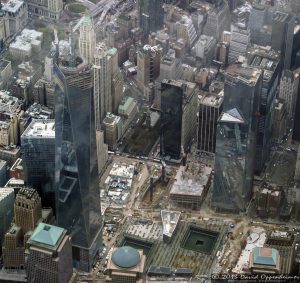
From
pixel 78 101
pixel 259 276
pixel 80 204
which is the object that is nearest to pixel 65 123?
pixel 78 101

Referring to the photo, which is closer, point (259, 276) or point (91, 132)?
point (259, 276)

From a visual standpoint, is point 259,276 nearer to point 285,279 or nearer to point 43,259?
point 285,279

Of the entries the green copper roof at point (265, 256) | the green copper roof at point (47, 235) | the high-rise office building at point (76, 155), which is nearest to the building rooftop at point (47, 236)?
the green copper roof at point (47, 235)

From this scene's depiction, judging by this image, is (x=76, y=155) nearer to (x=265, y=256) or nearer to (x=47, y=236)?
(x=47, y=236)

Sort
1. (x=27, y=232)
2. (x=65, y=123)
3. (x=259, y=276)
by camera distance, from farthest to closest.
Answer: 1. (x=27, y=232)
2. (x=65, y=123)
3. (x=259, y=276)

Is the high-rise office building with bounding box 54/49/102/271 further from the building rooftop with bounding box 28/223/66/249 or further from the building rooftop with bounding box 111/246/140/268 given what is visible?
the building rooftop with bounding box 111/246/140/268

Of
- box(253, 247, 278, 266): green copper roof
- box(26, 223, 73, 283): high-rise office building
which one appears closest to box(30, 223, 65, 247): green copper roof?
box(26, 223, 73, 283): high-rise office building

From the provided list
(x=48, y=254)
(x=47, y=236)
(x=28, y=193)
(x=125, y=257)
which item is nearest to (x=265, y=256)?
(x=125, y=257)
